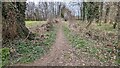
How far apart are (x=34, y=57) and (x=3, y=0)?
45.1 inches

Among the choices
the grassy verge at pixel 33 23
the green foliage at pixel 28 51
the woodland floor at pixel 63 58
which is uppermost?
the grassy verge at pixel 33 23

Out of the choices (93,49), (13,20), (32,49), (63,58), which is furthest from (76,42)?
(13,20)

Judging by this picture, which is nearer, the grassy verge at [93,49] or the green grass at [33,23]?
the grassy verge at [93,49]

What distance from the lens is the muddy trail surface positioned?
113 inches

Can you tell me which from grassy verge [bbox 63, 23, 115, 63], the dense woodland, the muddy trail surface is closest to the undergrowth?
the dense woodland

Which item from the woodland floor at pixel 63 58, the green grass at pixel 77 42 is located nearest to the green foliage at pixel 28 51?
the woodland floor at pixel 63 58

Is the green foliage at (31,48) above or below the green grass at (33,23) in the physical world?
below

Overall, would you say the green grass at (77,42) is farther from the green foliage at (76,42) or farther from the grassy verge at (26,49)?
the grassy verge at (26,49)

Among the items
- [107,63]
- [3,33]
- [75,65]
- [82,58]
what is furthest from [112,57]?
[3,33]

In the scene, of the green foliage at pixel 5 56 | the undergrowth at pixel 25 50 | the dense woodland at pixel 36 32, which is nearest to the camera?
the green foliage at pixel 5 56

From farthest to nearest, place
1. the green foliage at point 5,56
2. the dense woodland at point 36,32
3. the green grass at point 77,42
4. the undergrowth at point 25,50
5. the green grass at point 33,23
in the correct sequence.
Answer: the green grass at point 77,42, the green grass at point 33,23, the dense woodland at point 36,32, the undergrowth at point 25,50, the green foliage at point 5,56

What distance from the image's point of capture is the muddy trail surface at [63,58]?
9.45 feet

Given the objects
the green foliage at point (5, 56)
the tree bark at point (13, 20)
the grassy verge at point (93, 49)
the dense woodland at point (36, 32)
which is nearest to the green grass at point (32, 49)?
the dense woodland at point (36, 32)

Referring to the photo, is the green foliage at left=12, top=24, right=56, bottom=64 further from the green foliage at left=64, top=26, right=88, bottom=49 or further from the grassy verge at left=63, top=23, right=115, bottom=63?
the grassy verge at left=63, top=23, right=115, bottom=63
